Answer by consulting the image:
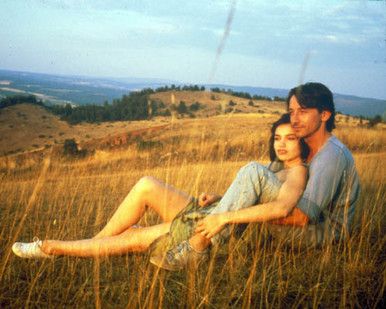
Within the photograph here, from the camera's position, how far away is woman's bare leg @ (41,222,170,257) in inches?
92.8

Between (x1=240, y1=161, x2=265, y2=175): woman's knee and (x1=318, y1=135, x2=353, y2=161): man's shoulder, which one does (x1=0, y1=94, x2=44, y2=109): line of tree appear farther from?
(x1=318, y1=135, x2=353, y2=161): man's shoulder

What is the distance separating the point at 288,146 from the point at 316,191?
0.44 meters

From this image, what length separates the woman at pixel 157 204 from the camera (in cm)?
215

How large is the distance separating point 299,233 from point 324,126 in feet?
2.84

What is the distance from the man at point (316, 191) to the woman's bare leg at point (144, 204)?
0.29 metres

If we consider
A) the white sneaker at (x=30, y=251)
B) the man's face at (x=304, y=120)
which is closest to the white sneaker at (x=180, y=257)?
the white sneaker at (x=30, y=251)

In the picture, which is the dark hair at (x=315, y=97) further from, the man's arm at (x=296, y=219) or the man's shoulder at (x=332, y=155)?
the man's arm at (x=296, y=219)

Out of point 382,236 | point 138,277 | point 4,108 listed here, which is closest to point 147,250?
point 138,277

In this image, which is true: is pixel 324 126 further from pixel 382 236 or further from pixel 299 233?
pixel 382 236

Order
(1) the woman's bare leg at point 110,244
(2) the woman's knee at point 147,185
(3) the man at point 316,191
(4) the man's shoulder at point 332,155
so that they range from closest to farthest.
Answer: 1. (3) the man at point 316,191
2. (4) the man's shoulder at point 332,155
3. (1) the woman's bare leg at point 110,244
4. (2) the woman's knee at point 147,185

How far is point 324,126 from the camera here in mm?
2502

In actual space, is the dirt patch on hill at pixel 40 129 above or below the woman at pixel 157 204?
below

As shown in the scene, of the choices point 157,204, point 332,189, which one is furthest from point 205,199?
point 332,189

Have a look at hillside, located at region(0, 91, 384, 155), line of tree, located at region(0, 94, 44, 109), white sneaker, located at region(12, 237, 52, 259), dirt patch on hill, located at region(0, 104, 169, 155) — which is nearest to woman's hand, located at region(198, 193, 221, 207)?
white sneaker, located at region(12, 237, 52, 259)
